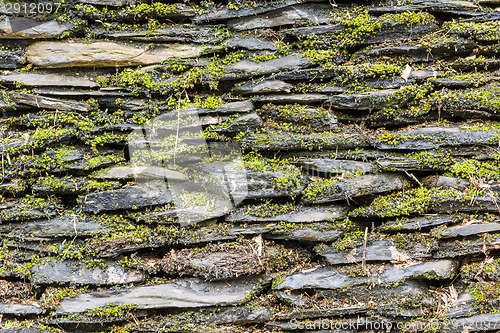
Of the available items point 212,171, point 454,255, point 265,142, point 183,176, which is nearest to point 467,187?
point 454,255

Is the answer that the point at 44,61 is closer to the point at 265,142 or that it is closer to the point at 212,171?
the point at 212,171

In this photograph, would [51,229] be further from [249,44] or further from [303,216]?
[249,44]

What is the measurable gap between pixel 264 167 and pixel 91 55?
2449 mm

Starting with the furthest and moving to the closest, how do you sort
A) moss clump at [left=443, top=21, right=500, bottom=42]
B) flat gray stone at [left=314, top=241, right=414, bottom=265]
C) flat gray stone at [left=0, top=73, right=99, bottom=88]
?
moss clump at [left=443, top=21, right=500, bottom=42]
flat gray stone at [left=0, top=73, right=99, bottom=88]
flat gray stone at [left=314, top=241, right=414, bottom=265]

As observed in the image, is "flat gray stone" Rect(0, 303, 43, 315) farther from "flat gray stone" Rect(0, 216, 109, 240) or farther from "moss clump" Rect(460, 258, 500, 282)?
"moss clump" Rect(460, 258, 500, 282)

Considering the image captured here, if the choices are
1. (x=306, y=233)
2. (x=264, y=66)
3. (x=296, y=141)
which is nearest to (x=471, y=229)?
(x=306, y=233)

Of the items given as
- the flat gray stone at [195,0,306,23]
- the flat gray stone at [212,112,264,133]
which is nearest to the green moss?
the flat gray stone at [212,112,264,133]

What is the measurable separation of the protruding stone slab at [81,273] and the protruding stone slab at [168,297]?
5.0 inches

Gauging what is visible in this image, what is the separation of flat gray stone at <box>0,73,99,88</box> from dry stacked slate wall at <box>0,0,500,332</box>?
0.05ft

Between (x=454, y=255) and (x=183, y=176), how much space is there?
3.21 meters


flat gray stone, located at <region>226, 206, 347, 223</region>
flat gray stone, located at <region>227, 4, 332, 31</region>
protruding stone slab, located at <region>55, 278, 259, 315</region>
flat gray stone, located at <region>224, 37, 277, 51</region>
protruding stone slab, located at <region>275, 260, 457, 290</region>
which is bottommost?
protruding stone slab, located at <region>55, 278, 259, 315</region>

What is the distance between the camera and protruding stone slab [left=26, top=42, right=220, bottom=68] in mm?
3598

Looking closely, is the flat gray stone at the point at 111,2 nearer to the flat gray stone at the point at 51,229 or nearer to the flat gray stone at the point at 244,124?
the flat gray stone at the point at 244,124

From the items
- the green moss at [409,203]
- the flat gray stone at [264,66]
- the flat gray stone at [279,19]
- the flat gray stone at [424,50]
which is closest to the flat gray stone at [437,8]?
the flat gray stone at [424,50]
